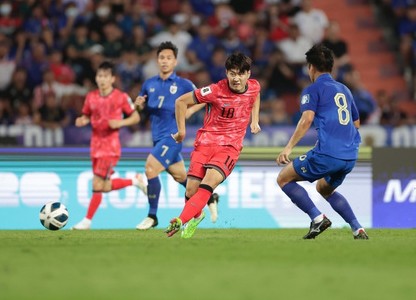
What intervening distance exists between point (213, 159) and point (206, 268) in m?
2.97

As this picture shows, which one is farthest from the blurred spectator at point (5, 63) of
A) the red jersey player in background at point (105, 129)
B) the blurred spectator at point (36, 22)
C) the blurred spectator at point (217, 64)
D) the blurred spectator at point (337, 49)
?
the blurred spectator at point (337, 49)

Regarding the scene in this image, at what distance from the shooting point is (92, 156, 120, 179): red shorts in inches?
529

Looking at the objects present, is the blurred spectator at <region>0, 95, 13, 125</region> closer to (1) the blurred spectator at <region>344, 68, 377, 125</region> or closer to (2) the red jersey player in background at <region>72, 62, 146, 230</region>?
(2) the red jersey player in background at <region>72, 62, 146, 230</region>

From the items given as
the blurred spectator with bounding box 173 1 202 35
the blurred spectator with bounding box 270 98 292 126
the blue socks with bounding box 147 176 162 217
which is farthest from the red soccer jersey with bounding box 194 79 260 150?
the blurred spectator with bounding box 173 1 202 35

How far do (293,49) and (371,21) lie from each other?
2966mm

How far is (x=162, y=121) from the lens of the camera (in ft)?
41.7

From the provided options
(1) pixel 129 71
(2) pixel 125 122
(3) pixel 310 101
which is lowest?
(2) pixel 125 122

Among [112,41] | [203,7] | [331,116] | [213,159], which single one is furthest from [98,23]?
[331,116]

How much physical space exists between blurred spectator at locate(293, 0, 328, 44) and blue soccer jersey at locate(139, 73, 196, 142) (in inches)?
303

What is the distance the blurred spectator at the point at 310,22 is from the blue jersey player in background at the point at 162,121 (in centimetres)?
773

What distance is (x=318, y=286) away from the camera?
21.9ft

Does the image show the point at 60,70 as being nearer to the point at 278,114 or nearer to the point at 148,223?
the point at 278,114

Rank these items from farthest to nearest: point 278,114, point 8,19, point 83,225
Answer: point 8,19 → point 278,114 → point 83,225

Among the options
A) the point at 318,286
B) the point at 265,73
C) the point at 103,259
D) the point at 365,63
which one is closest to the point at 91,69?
the point at 265,73
